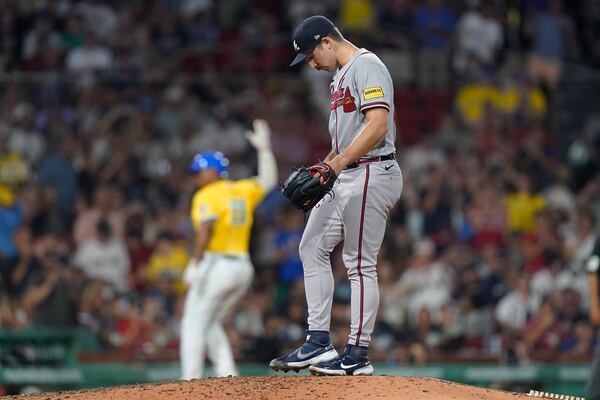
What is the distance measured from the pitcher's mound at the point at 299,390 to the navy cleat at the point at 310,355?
8 cm

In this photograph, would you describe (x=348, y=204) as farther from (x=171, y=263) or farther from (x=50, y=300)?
(x=171, y=263)

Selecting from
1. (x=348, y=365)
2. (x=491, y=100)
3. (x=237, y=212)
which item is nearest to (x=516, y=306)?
(x=491, y=100)

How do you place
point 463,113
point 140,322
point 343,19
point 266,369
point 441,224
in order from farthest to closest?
point 343,19
point 463,113
point 441,224
point 140,322
point 266,369

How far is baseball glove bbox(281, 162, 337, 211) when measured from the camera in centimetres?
707

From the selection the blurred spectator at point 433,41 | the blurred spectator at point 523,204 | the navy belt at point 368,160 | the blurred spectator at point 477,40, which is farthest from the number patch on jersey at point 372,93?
the blurred spectator at point 477,40

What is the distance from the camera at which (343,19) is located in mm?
17156

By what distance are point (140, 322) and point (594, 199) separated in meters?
5.63

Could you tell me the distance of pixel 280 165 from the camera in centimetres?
1548

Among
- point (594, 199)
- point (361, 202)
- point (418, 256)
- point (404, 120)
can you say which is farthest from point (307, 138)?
point (361, 202)

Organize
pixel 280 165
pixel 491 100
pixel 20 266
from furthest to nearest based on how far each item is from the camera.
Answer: pixel 491 100 < pixel 280 165 < pixel 20 266

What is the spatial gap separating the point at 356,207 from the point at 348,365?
929 mm

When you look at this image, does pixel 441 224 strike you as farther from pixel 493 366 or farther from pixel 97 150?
pixel 97 150

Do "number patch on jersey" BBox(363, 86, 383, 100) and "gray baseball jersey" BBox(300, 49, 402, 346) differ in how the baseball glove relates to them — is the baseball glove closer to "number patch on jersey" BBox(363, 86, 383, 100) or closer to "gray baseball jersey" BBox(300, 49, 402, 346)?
"gray baseball jersey" BBox(300, 49, 402, 346)

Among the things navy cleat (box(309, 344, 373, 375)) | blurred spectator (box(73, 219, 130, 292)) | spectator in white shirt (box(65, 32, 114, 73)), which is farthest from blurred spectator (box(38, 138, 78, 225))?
navy cleat (box(309, 344, 373, 375))
